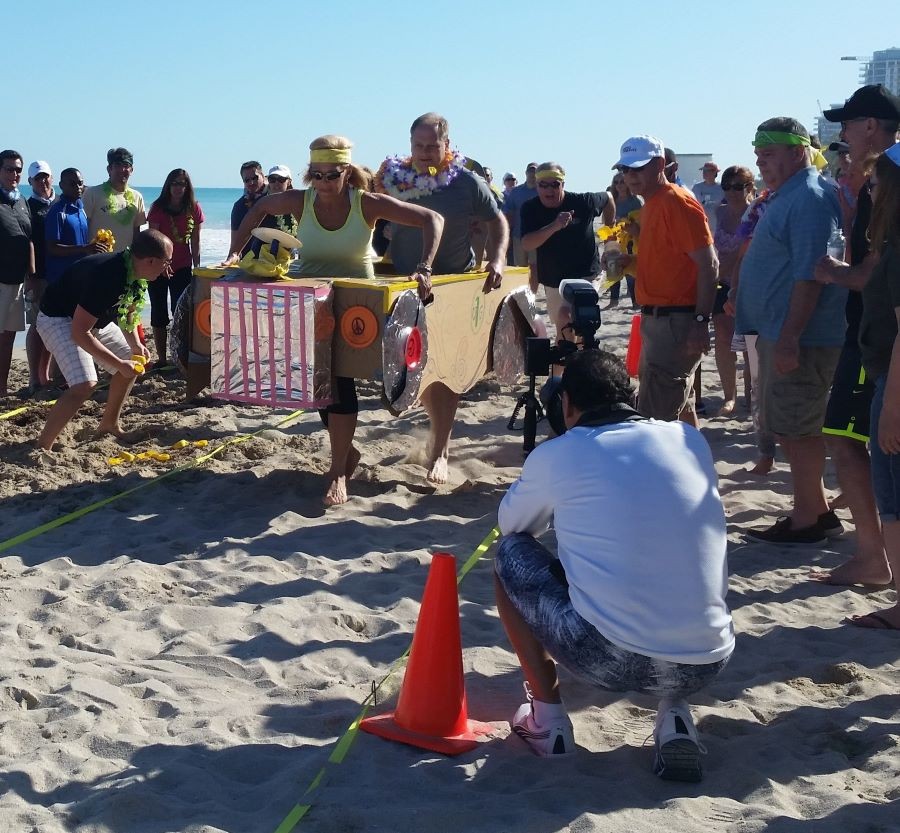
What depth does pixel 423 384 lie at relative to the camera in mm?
6016

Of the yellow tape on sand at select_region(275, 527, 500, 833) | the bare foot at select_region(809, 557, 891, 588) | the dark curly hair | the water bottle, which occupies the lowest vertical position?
the yellow tape on sand at select_region(275, 527, 500, 833)

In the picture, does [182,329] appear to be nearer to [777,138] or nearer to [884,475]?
[777,138]

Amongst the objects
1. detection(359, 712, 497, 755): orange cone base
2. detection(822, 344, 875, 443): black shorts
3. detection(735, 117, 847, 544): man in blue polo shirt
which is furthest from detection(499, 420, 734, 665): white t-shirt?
detection(735, 117, 847, 544): man in blue polo shirt

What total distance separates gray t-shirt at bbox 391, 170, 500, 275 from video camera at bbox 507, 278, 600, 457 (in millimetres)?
2430

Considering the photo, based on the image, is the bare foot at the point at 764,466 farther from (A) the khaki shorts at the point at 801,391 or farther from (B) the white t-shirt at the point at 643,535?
(B) the white t-shirt at the point at 643,535

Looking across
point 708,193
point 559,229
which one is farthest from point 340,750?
point 708,193

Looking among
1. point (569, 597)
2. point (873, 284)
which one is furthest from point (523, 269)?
point (569, 597)

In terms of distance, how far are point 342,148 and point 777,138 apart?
6.93ft

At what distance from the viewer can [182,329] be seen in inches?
244

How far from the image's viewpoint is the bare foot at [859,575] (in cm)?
485

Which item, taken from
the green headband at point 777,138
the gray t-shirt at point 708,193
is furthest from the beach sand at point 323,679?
the gray t-shirt at point 708,193

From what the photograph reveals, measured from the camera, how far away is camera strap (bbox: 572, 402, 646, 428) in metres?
3.18

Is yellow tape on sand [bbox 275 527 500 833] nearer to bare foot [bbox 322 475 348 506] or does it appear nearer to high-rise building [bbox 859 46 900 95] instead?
bare foot [bbox 322 475 348 506]

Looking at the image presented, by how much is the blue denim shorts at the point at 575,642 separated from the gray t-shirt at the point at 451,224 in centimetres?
333
